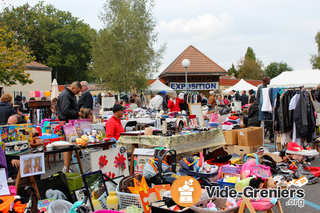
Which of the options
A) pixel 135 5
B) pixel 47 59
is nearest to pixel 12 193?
pixel 135 5

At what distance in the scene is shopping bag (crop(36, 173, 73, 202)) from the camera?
3.03m

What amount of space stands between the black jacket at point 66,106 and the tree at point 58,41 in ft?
97.1

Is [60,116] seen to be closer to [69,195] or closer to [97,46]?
[69,195]

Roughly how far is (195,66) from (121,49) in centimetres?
809

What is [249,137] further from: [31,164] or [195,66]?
[195,66]

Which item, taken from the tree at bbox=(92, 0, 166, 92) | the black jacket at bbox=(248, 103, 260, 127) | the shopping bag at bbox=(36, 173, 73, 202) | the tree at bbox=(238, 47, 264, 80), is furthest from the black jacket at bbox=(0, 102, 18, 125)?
the tree at bbox=(238, 47, 264, 80)

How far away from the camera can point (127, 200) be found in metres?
3.02

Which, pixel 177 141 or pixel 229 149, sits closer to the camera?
pixel 177 141

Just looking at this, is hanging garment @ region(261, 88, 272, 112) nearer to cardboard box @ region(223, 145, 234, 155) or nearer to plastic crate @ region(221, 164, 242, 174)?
cardboard box @ region(223, 145, 234, 155)

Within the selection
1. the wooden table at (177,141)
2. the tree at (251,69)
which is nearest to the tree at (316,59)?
the tree at (251,69)

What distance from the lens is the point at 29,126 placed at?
11.7ft

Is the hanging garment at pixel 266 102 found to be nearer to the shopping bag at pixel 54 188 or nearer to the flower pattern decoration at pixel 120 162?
the flower pattern decoration at pixel 120 162

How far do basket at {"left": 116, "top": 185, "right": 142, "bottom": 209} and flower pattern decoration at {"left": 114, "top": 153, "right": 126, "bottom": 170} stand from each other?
0.97 meters

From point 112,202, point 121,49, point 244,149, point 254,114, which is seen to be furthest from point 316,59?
point 112,202
